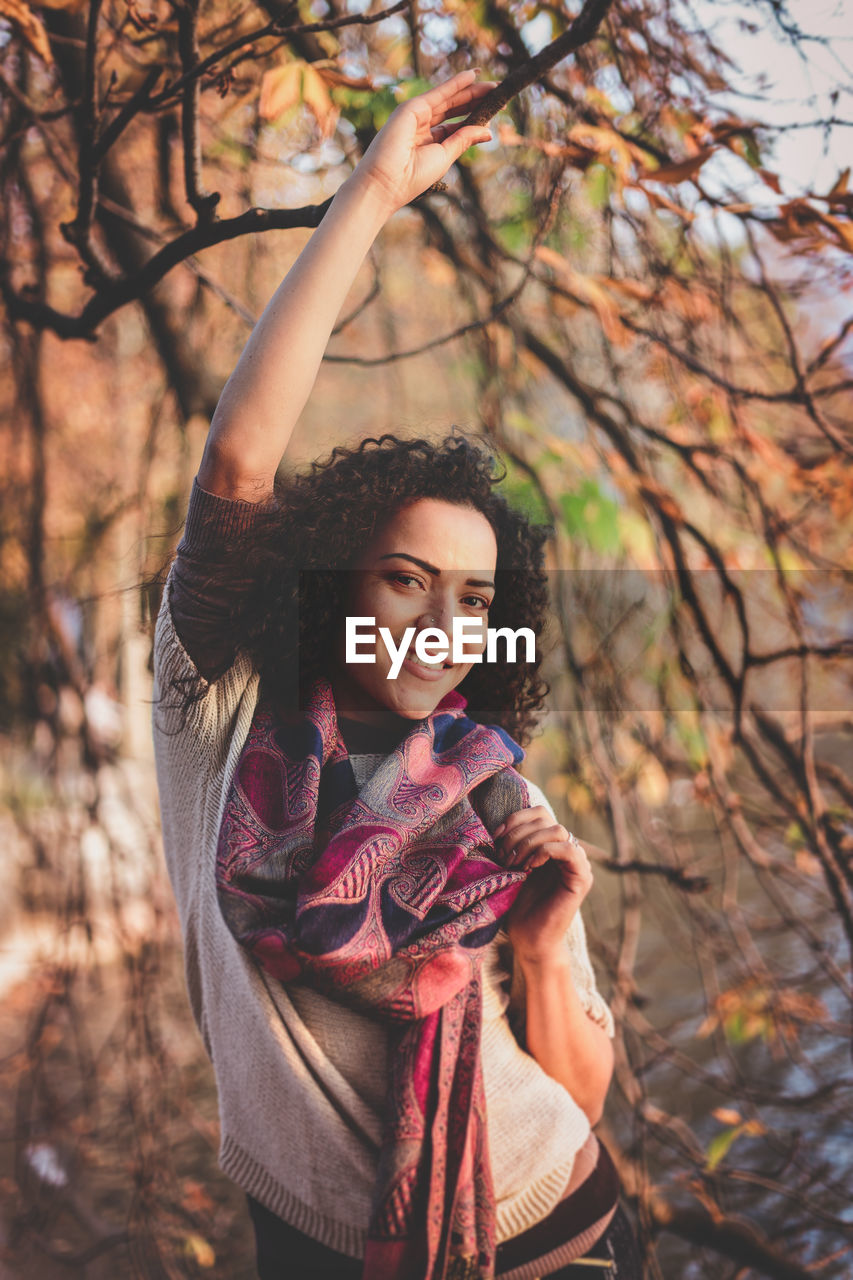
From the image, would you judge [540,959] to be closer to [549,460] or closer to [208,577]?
[208,577]

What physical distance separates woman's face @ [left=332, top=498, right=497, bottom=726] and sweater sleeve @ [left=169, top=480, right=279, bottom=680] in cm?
12

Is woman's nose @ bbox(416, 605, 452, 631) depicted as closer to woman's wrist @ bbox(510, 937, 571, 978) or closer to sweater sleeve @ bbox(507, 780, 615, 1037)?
sweater sleeve @ bbox(507, 780, 615, 1037)

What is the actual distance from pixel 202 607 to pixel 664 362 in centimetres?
99

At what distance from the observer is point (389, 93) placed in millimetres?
967

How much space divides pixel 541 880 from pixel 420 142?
692mm

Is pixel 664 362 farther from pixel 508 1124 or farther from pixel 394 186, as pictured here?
pixel 508 1124

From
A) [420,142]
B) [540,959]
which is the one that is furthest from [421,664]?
[420,142]

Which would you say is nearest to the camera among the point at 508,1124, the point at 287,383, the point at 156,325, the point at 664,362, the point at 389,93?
the point at 287,383

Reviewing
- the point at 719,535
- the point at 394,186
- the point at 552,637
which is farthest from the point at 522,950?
the point at 719,535

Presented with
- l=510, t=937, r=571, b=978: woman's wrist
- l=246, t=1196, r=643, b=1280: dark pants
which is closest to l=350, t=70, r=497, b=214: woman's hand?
l=510, t=937, r=571, b=978: woman's wrist

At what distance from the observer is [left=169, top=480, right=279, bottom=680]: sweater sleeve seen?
2.30ft

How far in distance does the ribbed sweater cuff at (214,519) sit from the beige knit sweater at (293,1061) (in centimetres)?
8

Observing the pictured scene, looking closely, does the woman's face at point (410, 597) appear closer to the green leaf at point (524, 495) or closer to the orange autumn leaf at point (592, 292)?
the green leaf at point (524, 495)

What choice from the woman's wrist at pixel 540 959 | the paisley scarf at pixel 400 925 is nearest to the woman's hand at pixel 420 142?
the paisley scarf at pixel 400 925
